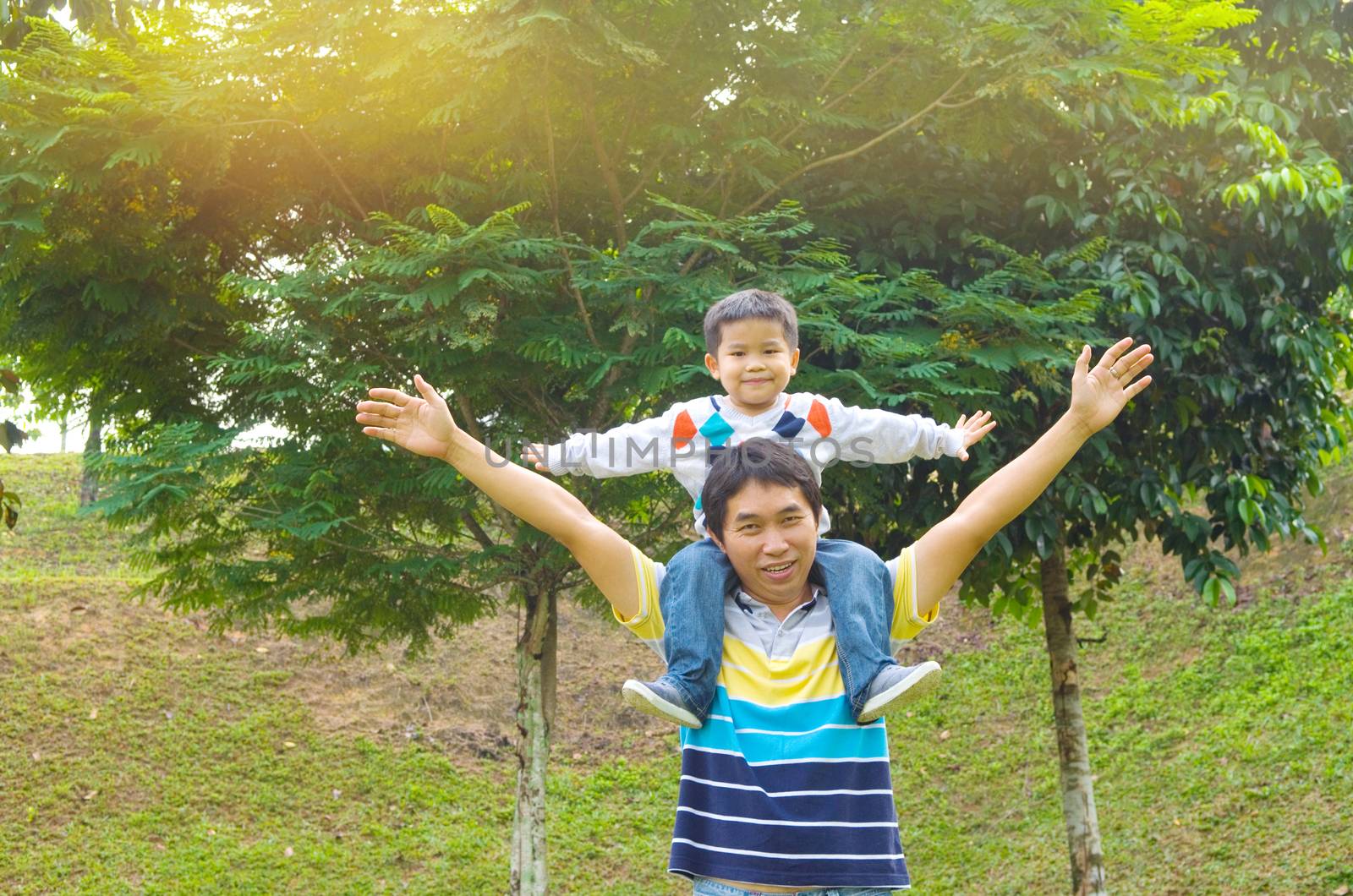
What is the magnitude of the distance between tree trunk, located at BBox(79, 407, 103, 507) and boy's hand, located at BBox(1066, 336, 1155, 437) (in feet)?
14.4

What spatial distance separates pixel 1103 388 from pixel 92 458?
174 inches

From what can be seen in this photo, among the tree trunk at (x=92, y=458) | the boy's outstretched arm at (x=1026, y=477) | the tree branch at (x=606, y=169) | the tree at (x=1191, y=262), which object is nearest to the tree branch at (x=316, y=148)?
the tree branch at (x=606, y=169)

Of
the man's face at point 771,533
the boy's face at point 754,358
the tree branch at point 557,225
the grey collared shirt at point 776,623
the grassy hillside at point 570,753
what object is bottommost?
the grassy hillside at point 570,753

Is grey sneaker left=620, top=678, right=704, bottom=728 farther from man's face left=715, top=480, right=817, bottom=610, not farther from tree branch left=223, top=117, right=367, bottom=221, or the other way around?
tree branch left=223, top=117, right=367, bottom=221

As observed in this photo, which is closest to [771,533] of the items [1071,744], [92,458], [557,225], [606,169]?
[92,458]

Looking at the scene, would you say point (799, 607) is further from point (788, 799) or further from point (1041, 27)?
point (1041, 27)

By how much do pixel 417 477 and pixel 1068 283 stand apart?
3.31m

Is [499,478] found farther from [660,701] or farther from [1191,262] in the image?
[1191,262]

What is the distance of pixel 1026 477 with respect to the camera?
233cm

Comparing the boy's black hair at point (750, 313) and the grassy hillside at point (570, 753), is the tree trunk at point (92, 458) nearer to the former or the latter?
the grassy hillside at point (570, 753)

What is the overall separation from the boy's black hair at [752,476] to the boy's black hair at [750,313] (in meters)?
0.70

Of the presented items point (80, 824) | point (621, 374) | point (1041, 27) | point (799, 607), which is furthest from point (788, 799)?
point (80, 824)

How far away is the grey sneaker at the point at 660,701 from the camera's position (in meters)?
2.13

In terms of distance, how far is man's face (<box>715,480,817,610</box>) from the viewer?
2.34 metres
